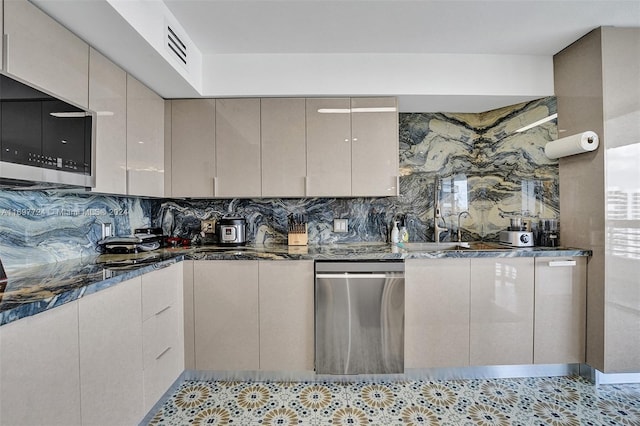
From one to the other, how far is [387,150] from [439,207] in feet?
2.77

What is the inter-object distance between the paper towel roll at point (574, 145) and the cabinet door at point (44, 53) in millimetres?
3062

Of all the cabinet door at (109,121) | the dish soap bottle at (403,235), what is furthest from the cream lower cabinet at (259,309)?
the dish soap bottle at (403,235)

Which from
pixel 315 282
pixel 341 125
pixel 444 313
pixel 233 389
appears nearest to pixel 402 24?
pixel 341 125

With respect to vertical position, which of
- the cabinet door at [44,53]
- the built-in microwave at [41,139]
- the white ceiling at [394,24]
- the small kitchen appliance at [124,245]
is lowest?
the small kitchen appliance at [124,245]

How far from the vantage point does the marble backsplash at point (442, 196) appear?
2549 mm

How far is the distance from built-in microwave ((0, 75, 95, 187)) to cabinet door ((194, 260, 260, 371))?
92cm

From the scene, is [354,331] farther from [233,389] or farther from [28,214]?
[28,214]

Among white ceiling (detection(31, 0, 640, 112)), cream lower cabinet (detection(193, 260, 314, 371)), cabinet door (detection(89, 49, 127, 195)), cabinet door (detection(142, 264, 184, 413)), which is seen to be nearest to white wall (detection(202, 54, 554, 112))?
white ceiling (detection(31, 0, 640, 112))

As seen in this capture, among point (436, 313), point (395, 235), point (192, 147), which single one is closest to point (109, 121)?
point (192, 147)

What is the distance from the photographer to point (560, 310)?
216 cm

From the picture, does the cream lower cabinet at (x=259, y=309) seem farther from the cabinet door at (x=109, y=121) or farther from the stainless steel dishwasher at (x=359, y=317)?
the cabinet door at (x=109, y=121)

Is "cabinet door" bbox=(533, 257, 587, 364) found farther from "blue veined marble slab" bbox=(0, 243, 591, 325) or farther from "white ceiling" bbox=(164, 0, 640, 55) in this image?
"white ceiling" bbox=(164, 0, 640, 55)

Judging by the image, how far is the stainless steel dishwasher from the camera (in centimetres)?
208

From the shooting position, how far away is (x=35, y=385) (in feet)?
3.40
